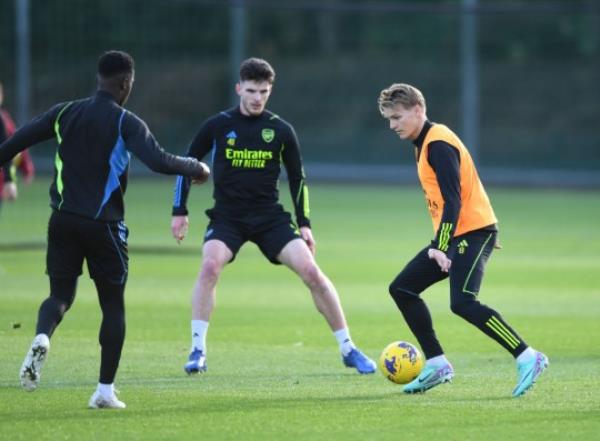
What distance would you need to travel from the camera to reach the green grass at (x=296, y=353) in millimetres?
7809

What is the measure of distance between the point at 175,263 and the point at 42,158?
20.2 metres

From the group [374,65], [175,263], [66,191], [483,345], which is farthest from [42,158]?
[66,191]

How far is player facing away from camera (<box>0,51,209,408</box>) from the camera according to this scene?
26.8 feet

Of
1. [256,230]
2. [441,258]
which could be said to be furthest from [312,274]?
[441,258]

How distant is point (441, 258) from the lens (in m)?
8.65

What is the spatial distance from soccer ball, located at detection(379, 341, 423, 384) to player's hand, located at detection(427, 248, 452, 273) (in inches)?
36.9

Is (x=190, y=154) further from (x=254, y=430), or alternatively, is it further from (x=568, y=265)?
(x=568, y=265)

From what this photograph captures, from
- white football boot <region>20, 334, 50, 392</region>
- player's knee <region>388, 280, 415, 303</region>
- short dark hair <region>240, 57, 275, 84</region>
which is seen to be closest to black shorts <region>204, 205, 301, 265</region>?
short dark hair <region>240, 57, 275, 84</region>

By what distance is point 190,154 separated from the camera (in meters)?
10.6

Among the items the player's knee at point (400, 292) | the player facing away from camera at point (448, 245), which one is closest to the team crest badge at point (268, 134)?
the player facing away from camera at point (448, 245)

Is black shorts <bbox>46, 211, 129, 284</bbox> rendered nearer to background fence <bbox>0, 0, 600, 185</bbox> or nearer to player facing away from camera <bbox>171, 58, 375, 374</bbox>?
player facing away from camera <bbox>171, 58, 375, 374</bbox>

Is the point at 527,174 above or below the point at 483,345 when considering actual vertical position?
below

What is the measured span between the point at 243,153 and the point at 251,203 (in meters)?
0.40

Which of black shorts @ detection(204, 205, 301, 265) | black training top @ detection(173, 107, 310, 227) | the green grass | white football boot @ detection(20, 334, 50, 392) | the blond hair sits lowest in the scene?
the green grass
